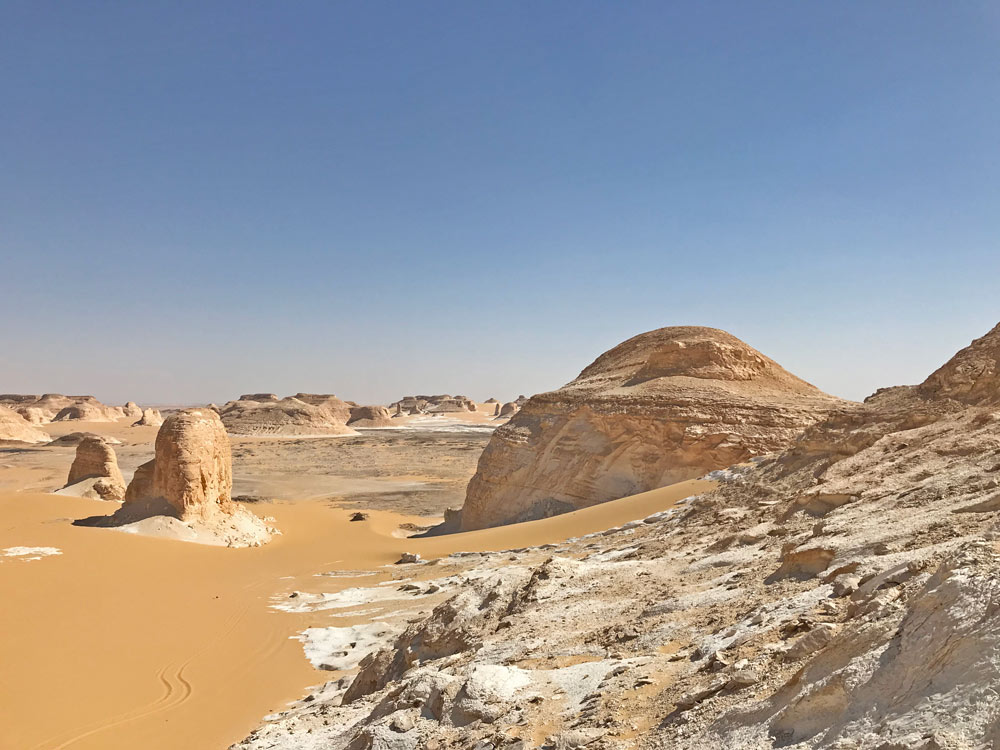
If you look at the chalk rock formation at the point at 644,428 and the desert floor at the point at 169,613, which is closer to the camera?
the desert floor at the point at 169,613

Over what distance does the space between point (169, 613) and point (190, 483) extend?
6320 mm

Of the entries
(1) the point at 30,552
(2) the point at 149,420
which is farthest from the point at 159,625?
(2) the point at 149,420

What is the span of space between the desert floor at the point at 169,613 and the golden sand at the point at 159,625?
0.09ft

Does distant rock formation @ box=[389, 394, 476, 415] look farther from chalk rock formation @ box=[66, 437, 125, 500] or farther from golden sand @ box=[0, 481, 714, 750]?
golden sand @ box=[0, 481, 714, 750]

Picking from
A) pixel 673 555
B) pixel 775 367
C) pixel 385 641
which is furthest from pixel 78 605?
pixel 775 367

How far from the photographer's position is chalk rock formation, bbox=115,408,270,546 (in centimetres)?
1744

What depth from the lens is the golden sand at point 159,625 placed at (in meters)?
7.78

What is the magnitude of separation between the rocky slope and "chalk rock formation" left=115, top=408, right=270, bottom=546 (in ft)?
30.4

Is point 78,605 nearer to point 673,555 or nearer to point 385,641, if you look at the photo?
point 385,641

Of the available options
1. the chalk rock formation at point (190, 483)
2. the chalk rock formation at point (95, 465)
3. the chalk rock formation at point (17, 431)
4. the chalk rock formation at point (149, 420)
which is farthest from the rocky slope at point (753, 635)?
the chalk rock formation at point (149, 420)

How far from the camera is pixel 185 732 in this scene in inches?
295

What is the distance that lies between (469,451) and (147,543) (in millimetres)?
38569

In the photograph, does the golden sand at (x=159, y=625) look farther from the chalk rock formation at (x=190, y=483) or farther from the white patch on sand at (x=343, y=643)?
the chalk rock formation at (x=190, y=483)

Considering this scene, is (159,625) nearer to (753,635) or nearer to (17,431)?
(753,635)
